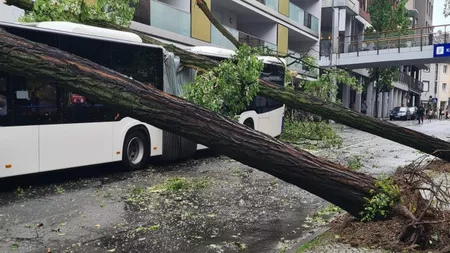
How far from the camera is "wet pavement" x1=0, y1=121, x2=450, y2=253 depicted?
601 centimetres

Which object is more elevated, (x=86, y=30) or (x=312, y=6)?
(x=312, y=6)

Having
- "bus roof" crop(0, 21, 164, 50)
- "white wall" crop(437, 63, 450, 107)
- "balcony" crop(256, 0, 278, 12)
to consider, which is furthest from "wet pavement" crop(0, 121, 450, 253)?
"white wall" crop(437, 63, 450, 107)

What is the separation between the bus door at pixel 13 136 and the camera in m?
8.48

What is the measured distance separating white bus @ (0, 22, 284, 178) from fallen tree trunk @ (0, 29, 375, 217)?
142 inches

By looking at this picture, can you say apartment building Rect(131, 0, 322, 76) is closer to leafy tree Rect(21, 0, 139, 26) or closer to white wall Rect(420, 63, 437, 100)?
leafy tree Rect(21, 0, 139, 26)

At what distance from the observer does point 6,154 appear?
334 inches

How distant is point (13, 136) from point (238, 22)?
26.3m

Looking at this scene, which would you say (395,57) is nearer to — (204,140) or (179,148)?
(179,148)

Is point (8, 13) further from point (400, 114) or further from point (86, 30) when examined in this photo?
point (400, 114)

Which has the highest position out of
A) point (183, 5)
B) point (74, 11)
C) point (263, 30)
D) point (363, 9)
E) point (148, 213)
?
point (363, 9)

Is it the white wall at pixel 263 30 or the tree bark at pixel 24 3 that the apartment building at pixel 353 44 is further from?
the tree bark at pixel 24 3

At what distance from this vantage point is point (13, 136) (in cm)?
862

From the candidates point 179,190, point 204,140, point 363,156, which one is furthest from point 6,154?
point 363,156

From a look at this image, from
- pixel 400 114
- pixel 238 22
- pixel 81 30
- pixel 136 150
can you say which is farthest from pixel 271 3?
pixel 400 114
